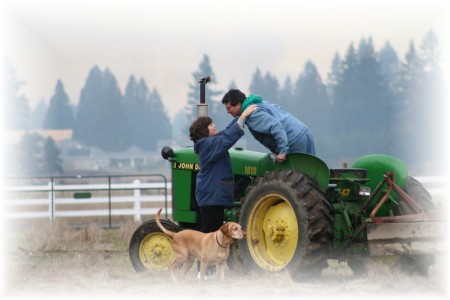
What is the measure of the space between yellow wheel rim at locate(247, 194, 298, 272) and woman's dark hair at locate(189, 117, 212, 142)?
2.76 ft

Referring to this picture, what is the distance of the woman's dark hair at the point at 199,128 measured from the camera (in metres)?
8.55

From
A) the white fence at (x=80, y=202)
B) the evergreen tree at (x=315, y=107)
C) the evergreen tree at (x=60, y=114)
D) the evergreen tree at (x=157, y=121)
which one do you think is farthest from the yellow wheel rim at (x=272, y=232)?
the evergreen tree at (x=60, y=114)

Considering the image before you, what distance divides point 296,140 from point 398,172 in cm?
113

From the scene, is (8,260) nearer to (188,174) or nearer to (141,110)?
(188,174)

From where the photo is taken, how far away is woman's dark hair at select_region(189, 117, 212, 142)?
28.1 feet

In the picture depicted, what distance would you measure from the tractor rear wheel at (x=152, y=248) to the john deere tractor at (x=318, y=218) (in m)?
0.01

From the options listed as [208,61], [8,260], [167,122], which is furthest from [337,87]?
[8,260]

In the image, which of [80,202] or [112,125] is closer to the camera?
[80,202]

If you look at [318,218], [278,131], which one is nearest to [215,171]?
[278,131]

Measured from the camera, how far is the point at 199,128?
8.56 meters

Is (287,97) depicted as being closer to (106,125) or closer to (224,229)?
(106,125)

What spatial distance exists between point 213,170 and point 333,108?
86877mm

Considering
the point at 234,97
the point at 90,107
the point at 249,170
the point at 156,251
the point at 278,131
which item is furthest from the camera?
the point at 90,107

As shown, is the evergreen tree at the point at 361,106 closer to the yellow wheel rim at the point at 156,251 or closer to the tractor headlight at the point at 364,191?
the yellow wheel rim at the point at 156,251
